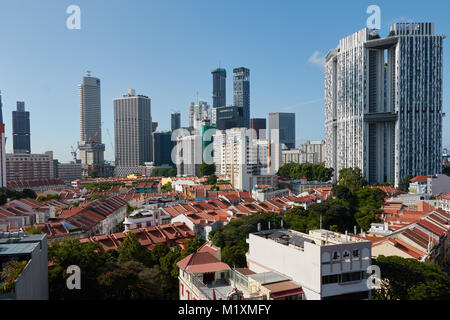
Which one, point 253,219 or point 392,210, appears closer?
point 253,219

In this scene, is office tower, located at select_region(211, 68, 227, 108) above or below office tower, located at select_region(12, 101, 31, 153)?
above

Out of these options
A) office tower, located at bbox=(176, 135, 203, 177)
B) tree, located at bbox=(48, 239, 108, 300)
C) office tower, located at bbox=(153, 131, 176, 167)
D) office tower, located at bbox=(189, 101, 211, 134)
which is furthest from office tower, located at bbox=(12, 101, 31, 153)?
tree, located at bbox=(48, 239, 108, 300)

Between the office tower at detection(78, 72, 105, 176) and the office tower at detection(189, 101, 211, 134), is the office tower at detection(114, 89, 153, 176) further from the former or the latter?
the office tower at detection(189, 101, 211, 134)

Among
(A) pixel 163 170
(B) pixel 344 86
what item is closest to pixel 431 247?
(B) pixel 344 86

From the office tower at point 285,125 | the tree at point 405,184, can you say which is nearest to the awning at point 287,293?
the tree at point 405,184

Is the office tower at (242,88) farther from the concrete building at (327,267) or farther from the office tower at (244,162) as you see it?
the concrete building at (327,267)
